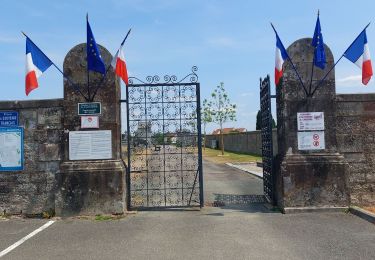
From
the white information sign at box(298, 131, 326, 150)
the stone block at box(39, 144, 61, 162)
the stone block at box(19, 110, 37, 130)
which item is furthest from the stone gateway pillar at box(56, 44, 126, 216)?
the white information sign at box(298, 131, 326, 150)

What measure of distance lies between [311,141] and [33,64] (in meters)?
6.11

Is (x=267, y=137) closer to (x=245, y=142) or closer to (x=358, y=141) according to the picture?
(x=358, y=141)

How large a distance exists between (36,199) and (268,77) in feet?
19.4

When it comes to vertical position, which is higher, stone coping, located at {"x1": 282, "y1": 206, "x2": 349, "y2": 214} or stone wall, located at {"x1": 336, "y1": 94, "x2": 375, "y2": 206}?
stone wall, located at {"x1": 336, "y1": 94, "x2": 375, "y2": 206}

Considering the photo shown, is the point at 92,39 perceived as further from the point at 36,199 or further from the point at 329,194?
the point at 329,194

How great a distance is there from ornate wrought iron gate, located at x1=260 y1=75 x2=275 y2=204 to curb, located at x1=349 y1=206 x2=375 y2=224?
5.81ft

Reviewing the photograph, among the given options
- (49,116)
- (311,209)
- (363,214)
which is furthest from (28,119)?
(363,214)

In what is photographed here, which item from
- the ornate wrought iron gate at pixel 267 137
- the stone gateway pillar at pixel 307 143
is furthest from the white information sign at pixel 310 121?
the ornate wrought iron gate at pixel 267 137

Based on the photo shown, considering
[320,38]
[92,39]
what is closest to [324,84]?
[320,38]

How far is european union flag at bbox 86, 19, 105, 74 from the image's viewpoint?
8.73 m

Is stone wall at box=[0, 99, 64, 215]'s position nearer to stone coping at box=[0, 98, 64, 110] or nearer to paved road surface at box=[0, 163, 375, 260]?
stone coping at box=[0, 98, 64, 110]

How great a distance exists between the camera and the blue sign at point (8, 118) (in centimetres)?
923

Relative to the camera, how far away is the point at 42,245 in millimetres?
6582

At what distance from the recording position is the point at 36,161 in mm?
9188
